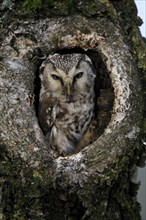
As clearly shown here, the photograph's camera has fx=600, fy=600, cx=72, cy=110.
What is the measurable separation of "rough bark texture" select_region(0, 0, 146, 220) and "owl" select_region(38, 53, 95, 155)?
106mm

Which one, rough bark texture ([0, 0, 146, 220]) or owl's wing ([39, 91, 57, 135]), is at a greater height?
rough bark texture ([0, 0, 146, 220])

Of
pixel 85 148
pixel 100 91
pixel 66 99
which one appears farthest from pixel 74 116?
pixel 85 148

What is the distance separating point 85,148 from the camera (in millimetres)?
3781

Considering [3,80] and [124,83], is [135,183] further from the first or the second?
[3,80]

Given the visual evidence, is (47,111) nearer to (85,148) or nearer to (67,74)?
(67,74)

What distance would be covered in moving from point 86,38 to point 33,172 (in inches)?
41.8

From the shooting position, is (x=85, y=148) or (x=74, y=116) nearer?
(x=85, y=148)

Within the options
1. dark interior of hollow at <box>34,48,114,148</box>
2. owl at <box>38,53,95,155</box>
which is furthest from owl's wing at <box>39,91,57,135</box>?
dark interior of hollow at <box>34,48,114,148</box>

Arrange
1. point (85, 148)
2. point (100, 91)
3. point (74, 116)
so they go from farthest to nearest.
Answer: point (74, 116) → point (100, 91) → point (85, 148)

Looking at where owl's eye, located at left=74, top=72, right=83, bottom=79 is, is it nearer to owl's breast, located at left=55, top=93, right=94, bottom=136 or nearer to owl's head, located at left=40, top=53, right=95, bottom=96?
owl's head, located at left=40, top=53, right=95, bottom=96

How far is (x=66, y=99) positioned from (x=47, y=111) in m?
0.16

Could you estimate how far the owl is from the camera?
4246mm

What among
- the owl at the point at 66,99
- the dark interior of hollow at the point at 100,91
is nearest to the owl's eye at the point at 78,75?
the owl at the point at 66,99

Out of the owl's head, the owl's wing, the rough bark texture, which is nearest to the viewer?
the rough bark texture
